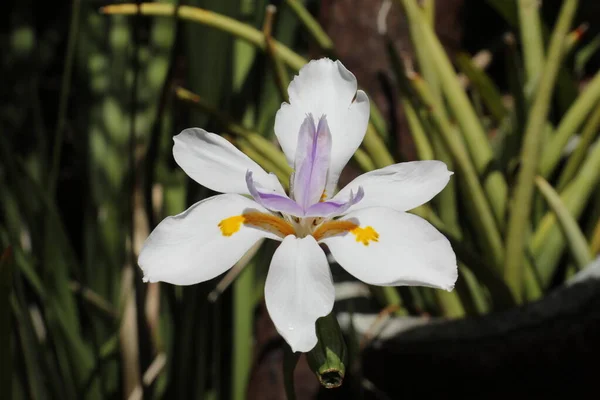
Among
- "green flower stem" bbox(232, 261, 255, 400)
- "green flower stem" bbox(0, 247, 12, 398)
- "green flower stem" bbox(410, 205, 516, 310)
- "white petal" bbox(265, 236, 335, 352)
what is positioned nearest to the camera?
"white petal" bbox(265, 236, 335, 352)

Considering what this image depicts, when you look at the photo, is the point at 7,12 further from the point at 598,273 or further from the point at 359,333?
A: the point at 598,273

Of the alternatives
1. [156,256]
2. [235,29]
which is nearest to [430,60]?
[235,29]

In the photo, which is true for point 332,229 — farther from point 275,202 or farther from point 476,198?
point 476,198

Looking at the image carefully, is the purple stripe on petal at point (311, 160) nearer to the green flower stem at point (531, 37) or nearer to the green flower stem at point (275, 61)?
the green flower stem at point (275, 61)

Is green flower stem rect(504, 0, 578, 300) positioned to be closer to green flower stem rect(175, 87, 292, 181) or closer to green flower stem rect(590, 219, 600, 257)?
green flower stem rect(590, 219, 600, 257)

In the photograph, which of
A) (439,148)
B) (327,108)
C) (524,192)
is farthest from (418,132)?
(327,108)

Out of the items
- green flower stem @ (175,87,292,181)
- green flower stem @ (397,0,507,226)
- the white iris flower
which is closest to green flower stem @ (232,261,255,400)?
green flower stem @ (175,87,292,181)
